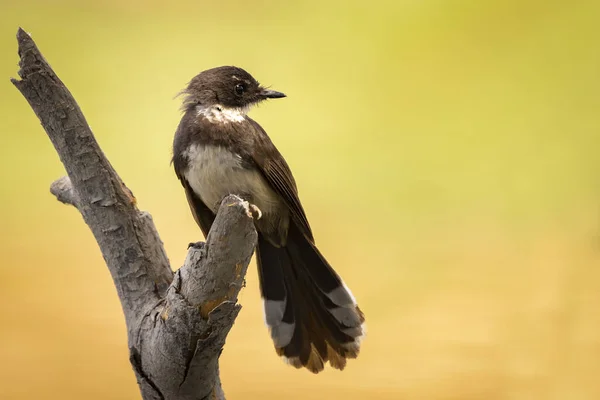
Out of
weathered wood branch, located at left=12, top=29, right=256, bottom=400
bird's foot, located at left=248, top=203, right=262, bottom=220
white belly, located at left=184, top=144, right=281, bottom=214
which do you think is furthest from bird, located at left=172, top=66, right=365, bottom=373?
weathered wood branch, located at left=12, top=29, right=256, bottom=400

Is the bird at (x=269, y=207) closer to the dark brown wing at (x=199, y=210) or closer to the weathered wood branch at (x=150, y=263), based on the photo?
the dark brown wing at (x=199, y=210)

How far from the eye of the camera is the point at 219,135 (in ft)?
7.73

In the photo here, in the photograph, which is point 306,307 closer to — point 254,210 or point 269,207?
point 269,207

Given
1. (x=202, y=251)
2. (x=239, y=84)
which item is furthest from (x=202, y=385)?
(x=239, y=84)

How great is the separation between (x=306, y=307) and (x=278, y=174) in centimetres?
55

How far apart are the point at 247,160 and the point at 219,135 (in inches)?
5.0

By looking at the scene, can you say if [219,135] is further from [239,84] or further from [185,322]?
[185,322]

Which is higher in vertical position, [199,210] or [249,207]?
[199,210]

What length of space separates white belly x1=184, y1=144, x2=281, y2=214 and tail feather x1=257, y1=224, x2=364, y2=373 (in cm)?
29

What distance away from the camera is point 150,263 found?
2465 mm

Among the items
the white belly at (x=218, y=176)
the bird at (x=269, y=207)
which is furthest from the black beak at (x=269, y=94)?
the white belly at (x=218, y=176)

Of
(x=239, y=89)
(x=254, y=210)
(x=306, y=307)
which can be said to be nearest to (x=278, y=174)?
(x=254, y=210)

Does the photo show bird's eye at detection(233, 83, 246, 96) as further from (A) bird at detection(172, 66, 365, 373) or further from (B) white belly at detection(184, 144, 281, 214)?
(B) white belly at detection(184, 144, 281, 214)

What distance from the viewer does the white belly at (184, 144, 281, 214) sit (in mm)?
2346
